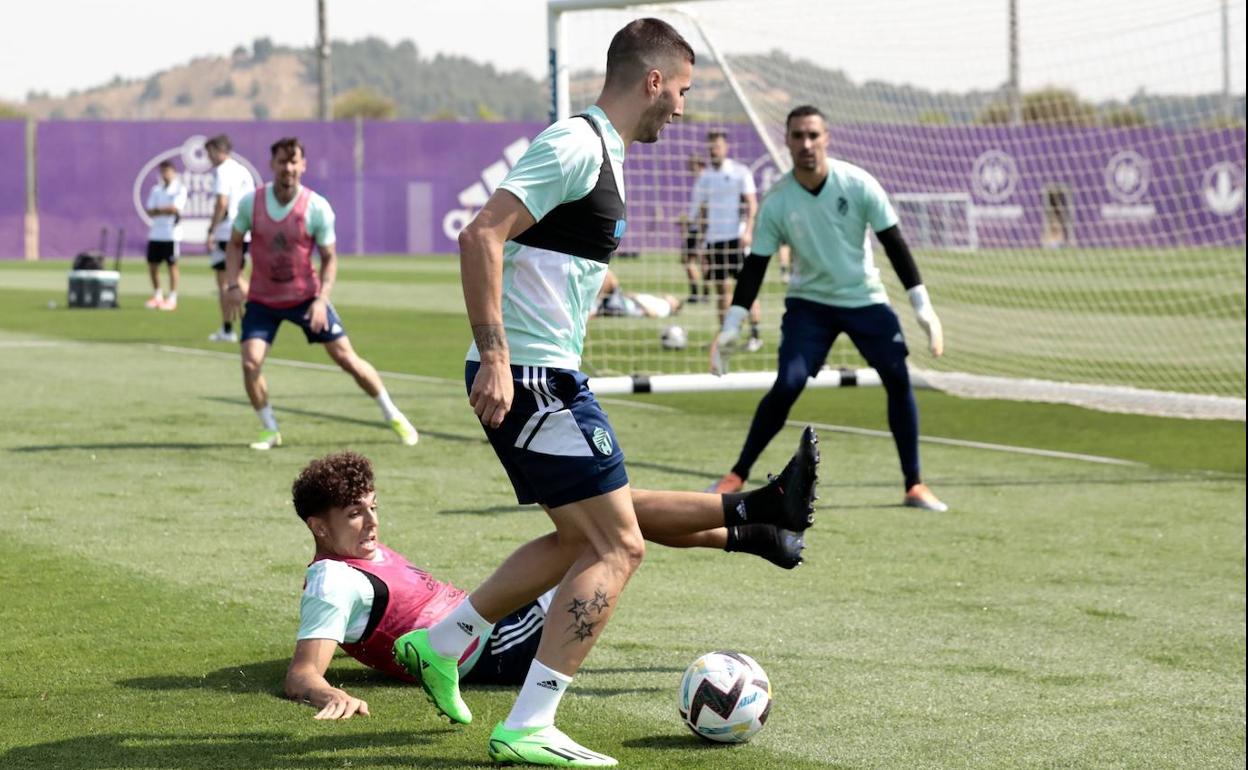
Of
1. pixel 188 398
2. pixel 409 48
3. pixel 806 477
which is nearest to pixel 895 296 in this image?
pixel 188 398

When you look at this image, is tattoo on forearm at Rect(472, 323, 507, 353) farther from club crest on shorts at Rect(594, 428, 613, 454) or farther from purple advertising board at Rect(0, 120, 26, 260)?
purple advertising board at Rect(0, 120, 26, 260)

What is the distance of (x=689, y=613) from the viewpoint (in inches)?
268

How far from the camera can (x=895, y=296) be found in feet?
48.6

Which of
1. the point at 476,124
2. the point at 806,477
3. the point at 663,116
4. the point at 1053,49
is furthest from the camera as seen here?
the point at 476,124

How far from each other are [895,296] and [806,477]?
32.4ft

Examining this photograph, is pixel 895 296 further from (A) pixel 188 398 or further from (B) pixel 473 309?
(B) pixel 473 309

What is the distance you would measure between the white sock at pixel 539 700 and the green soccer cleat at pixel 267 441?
22.4 feet

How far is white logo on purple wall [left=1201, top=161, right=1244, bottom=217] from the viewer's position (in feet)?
129

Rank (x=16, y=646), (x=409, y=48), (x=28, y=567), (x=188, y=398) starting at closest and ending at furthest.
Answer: (x=16, y=646)
(x=28, y=567)
(x=188, y=398)
(x=409, y=48)

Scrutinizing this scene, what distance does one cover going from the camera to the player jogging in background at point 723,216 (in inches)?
680

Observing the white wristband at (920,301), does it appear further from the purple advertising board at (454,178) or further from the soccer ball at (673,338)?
the purple advertising board at (454,178)

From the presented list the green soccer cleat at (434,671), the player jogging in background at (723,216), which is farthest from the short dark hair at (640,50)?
the player jogging in background at (723,216)

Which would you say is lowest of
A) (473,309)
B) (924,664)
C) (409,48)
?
(924,664)

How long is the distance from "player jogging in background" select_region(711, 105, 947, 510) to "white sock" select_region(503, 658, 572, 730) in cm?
477
